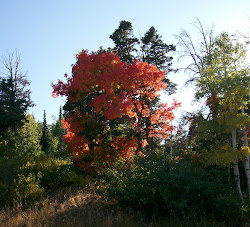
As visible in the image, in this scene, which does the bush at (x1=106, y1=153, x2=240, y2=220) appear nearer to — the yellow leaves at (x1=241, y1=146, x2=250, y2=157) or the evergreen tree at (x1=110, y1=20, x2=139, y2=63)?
the yellow leaves at (x1=241, y1=146, x2=250, y2=157)

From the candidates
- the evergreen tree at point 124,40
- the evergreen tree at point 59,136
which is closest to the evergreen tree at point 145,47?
the evergreen tree at point 124,40

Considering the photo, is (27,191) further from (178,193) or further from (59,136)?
(59,136)

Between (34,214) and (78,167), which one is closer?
(34,214)

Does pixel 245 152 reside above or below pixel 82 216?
above

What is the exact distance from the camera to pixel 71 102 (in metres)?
15.7

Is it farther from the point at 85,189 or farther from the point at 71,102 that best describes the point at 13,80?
the point at 85,189

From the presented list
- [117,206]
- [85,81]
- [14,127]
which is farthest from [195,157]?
[14,127]

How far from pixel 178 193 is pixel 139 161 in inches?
75.0

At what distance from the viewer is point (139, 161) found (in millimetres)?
9961

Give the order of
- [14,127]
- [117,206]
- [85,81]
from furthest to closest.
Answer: [14,127] → [85,81] → [117,206]

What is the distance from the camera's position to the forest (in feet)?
27.8

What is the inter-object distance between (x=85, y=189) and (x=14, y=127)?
16.7m

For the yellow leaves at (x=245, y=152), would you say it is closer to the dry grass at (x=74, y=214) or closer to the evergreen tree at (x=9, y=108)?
the dry grass at (x=74, y=214)

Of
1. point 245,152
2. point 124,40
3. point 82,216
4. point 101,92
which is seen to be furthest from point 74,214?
point 124,40
